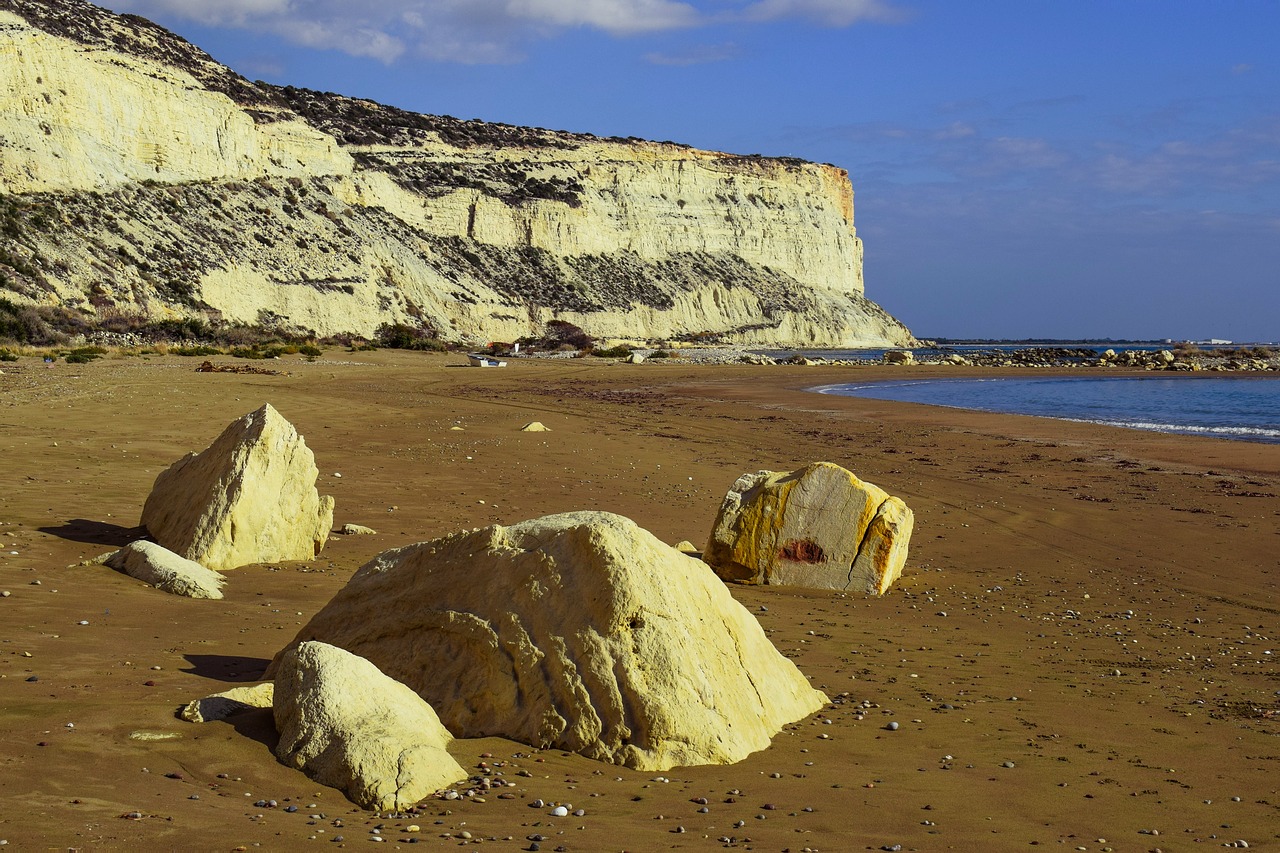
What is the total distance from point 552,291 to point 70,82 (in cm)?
3490

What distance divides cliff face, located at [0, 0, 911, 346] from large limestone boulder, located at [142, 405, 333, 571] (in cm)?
3599

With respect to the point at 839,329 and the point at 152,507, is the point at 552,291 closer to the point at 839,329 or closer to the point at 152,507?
the point at 839,329

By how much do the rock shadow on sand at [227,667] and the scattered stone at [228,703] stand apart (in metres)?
0.53

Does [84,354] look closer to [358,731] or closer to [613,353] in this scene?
[613,353]

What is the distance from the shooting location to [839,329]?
103312 millimetres

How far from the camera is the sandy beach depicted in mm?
4309

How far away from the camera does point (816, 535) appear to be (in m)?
9.83

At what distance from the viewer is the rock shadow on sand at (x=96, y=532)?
30.0 ft

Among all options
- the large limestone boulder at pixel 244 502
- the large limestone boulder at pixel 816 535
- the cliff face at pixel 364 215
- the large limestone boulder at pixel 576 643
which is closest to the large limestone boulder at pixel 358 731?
the large limestone boulder at pixel 576 643

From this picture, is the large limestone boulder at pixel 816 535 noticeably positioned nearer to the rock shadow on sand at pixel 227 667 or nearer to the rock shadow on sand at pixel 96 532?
the rock shadow on sand at pixel 227 667

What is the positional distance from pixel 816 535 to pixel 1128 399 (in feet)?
109

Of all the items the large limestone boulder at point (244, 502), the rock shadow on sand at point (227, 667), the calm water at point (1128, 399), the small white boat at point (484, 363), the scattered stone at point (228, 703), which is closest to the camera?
the scattered stone at point (228, 703)

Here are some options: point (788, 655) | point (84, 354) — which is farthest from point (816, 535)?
point (84, 354)

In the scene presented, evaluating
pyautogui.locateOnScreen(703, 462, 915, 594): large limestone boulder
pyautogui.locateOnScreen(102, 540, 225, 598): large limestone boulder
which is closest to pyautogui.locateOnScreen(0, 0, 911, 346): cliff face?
pyautogui.locateOnScreen(102, 540, 225, 598): large limestone boulder
